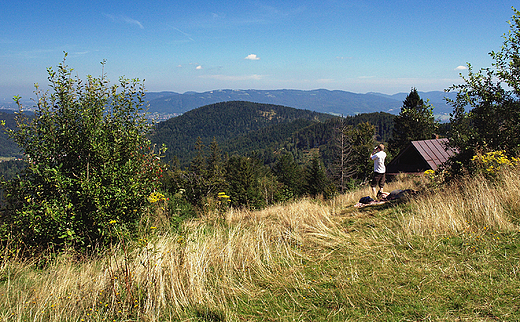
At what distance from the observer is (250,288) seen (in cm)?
327

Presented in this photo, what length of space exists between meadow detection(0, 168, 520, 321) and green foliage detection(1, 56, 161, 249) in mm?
477

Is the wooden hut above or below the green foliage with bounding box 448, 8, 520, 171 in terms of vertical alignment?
below

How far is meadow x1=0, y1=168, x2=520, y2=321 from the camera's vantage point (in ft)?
8.91

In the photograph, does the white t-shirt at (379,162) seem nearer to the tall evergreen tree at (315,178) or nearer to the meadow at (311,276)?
the meadow at (311,276)

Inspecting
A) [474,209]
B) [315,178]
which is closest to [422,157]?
[474,209]

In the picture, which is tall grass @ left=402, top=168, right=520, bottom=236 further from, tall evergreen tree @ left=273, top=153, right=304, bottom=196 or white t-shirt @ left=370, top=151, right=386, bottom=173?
tall evergreen tree @ left=273, top=153, right=304, bottom=196

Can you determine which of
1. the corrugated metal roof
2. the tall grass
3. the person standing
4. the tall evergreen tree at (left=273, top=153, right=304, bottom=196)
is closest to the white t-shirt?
the person standing

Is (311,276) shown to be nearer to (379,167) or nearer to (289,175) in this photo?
(379,167)

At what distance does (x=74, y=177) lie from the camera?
5098 millimetres

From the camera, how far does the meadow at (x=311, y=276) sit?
107 inches

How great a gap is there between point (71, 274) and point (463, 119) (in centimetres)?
814

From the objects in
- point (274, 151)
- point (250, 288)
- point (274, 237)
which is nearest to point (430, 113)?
point (274, 237)

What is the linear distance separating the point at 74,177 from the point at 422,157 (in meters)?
19.4

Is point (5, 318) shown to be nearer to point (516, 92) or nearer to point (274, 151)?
point (516, 92)
